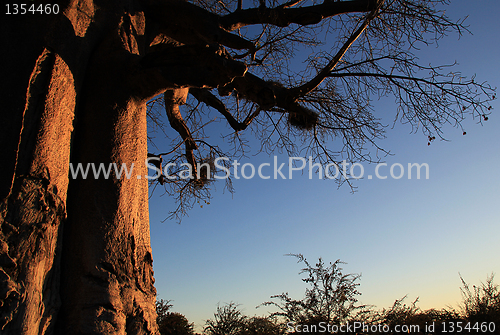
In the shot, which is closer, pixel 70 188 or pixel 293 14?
pixel 70 188

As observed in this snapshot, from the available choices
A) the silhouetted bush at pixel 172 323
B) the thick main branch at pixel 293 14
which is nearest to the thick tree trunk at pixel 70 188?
the thick main branch at pixel 293 14

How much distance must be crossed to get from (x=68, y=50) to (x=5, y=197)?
1.36 metres

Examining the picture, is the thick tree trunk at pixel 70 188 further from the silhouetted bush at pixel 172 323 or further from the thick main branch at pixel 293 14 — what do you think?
the silhouetted bush at pixel 172 323

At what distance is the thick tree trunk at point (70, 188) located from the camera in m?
2.12

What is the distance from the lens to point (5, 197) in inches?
82.6

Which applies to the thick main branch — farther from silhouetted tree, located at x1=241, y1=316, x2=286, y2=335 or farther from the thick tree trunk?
silhouetted tree, located at x1=241, y1=316, x2=286, y2=335

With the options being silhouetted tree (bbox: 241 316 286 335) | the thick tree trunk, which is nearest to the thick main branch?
the thick tree trunk

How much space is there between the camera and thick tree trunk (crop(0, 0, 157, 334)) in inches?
83.3

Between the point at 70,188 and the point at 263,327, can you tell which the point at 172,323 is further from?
the point at 70,188

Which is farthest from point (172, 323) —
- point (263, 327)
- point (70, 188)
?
point (70, 188)

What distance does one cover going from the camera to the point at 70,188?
2.64m

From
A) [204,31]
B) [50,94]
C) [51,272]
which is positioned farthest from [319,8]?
[51,272]

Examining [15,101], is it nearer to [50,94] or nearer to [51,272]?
[50,94]

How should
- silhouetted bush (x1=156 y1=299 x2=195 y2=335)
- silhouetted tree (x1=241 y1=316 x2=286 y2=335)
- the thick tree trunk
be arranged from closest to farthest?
the thick tree trunk → silhouetted tree (x1=241 y1=316 x2=286 y2=335) → silhouetted bush (x1=156 y1=299 x2=195 y2=335)
